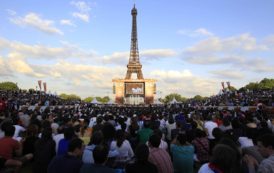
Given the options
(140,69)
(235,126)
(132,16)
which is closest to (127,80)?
(140,69)

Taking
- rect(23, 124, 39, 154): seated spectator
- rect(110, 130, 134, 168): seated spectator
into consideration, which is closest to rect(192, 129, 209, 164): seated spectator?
rect(110, 130, 134, 168): seated spectator

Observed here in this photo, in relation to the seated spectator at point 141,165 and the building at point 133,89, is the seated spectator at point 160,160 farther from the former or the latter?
the building at point 133,89

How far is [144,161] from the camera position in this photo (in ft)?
16.9

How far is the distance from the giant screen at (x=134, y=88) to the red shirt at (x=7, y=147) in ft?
318

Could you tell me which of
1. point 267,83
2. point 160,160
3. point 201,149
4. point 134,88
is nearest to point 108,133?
point 160,160

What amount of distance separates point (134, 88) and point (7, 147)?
320ft

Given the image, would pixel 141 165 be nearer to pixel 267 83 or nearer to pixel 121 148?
pixel 121 148

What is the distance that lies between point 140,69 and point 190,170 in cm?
10728

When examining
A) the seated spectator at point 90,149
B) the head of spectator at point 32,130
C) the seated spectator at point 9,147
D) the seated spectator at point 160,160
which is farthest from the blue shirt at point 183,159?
the head of spectator at point 32,130

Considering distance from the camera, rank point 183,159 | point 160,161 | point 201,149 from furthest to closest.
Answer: point 201,149 < point 183,159 < point 160,161

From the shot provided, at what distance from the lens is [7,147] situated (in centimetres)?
667

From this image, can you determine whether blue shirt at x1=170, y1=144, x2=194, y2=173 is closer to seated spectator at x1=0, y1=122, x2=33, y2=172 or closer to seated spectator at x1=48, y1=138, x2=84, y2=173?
seated spectator at x1=48, y1=138, x2=84, y2=173

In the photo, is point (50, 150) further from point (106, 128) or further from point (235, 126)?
point (235, 126)

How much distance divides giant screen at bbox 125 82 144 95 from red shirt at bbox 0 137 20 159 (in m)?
97.0
